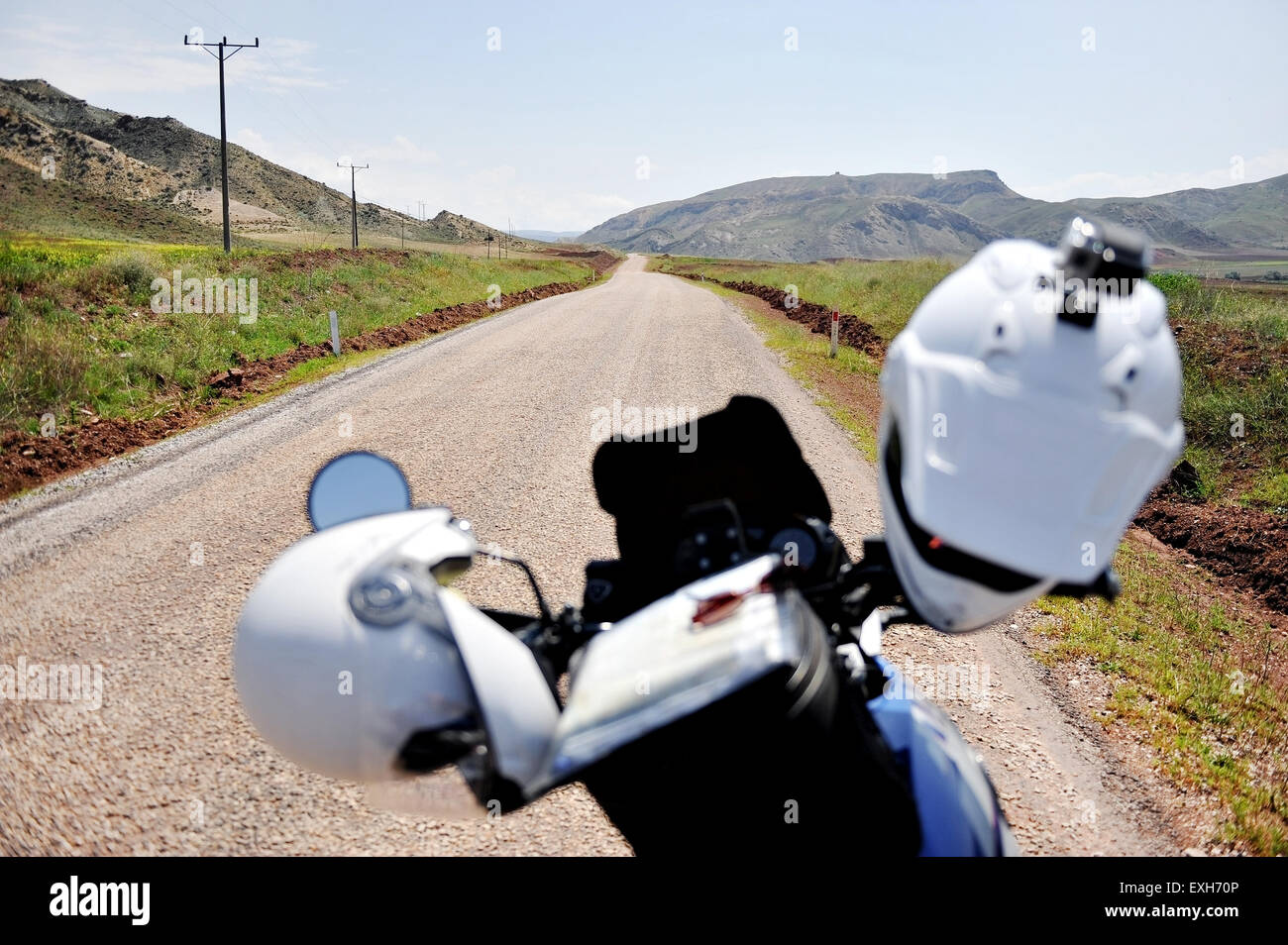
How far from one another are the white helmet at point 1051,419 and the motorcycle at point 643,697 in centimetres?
16

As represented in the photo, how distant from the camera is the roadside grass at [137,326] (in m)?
8.73

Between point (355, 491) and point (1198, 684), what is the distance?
4.63 metres

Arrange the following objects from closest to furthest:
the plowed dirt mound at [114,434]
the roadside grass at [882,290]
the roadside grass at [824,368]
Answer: the plowed dirt mound at [114,434] → the roadside grass at [824,368] → the roadside grass at [882,290]

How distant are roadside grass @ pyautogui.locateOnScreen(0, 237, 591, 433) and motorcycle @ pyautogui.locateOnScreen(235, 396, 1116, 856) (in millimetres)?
8772

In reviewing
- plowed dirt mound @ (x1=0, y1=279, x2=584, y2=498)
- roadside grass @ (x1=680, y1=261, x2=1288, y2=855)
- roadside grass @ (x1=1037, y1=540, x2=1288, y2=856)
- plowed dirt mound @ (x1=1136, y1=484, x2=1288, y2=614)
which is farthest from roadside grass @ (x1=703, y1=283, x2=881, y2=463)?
plowed dirt mound @ (x1=0, y1=279, x2=584, y2=498)

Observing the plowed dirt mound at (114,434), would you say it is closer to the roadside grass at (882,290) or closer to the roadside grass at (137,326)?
the roadside grass at (137,326)

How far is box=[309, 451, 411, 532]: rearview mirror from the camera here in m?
1.54

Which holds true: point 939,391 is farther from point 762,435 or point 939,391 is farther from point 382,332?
point 382,332

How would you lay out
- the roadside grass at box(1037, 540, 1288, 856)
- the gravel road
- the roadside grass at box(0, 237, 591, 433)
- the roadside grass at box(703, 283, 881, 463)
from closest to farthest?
the gravel road, the roadside grass at box(1037, 540, 1288, 856), the roadside grass at box(0, 237, 591, 433), the roadside grass at box(703, 283, 881, 463)

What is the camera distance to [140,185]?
9006 cm

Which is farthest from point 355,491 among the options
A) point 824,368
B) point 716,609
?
point 824,368

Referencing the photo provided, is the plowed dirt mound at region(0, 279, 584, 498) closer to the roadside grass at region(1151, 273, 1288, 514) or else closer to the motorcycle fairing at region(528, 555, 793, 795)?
the motorcycle fairing at region(528, 555, 793, 795)

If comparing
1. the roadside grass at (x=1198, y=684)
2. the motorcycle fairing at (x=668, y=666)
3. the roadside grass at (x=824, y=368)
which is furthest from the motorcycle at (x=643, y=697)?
the roadside grass at (x=824, y=368)
